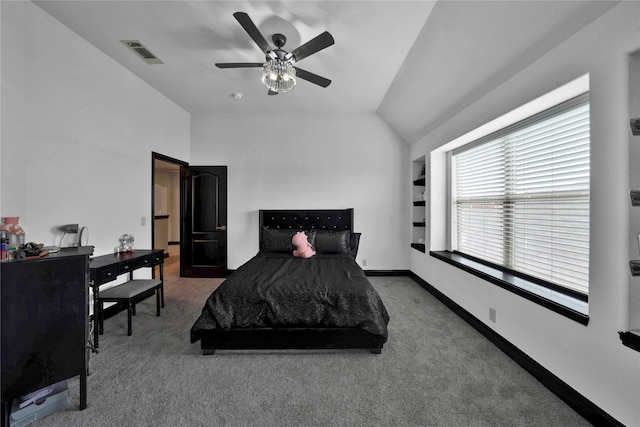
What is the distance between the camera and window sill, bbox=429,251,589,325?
Result: 1601mm

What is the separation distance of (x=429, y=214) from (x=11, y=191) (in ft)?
14.6

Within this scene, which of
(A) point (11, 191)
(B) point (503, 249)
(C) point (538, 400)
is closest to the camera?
(C) point (538, 400)

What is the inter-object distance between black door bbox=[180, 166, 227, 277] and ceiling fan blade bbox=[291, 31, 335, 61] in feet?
9.38

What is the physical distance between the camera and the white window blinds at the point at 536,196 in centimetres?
185

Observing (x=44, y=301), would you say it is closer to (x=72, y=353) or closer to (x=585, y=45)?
(x=72, y=353)

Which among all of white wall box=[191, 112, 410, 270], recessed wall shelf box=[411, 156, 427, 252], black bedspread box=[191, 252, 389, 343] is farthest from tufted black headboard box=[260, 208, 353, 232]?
black bedspread box=[191, 252, 389, 343]

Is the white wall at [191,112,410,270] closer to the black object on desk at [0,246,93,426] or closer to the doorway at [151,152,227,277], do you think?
the doorway at [151,152,227,277]

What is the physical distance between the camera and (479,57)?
2213 mm

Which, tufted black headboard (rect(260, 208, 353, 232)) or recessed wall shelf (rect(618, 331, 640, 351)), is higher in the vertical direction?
tufted black headboard (rect(260, 208, 353, 232))

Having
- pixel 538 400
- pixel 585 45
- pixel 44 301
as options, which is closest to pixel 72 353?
pixel 44 301

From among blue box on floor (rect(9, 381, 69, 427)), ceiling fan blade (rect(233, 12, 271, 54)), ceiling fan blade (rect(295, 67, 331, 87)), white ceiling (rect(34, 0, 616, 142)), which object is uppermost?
white ceiling (rect(34, 0, 616, 142))

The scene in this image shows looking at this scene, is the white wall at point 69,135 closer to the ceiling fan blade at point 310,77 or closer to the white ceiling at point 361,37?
the white ceiling at point 361,37

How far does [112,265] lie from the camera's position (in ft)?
7.95

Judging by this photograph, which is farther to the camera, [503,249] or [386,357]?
[503,249]
